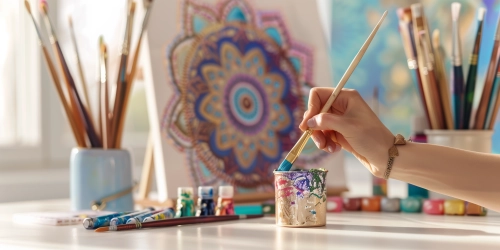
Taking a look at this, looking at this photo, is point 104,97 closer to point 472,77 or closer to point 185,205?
point 185,205

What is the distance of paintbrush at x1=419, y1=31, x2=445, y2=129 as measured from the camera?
1186 mm

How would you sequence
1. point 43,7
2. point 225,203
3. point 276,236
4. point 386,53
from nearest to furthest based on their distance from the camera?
point 276,236 → point 225,203 → point 43,7 → point 386,53

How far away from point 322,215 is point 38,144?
3.12ft

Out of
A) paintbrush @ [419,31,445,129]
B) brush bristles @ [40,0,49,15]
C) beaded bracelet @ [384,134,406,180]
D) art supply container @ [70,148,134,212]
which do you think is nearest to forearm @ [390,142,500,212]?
beaded bracelet @ [384,134,406,180]

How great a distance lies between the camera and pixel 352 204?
1.17 metres

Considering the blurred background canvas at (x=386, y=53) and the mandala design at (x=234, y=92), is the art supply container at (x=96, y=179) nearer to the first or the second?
the mandala design at (x=234, y=92)

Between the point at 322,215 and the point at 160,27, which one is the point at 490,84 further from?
the point at 160,27

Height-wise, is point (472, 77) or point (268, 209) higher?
point (472, 77)

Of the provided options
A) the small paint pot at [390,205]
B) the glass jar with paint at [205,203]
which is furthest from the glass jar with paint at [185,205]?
the small paint pot at [390,205]

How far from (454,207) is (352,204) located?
0.17 m

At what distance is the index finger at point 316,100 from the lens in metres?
0.92

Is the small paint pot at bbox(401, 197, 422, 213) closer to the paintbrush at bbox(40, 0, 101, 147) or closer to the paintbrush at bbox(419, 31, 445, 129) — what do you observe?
the paintbrush at bbox(419, 31, 445, 129)

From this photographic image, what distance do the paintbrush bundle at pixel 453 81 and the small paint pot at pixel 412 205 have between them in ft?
0.48

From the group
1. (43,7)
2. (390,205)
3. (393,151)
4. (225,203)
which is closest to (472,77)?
(390,205)
